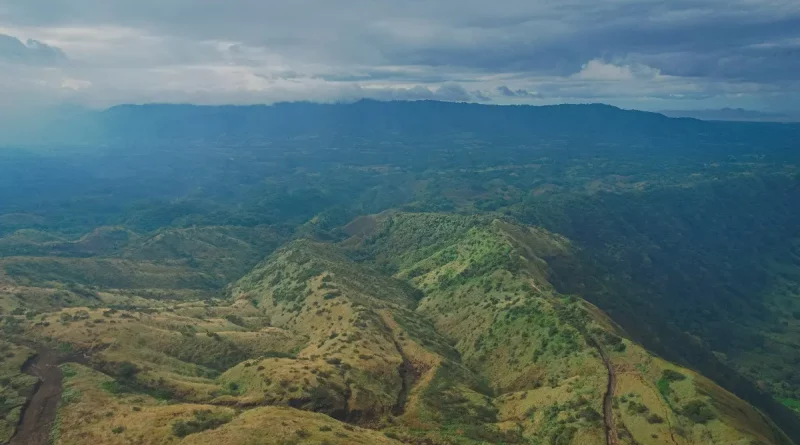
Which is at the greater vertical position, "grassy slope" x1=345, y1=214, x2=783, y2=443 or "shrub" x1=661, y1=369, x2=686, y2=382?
"shrub" x1=661, y1=369, x2=686, y2=382

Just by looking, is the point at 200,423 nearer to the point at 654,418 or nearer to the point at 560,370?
the point at 654,418

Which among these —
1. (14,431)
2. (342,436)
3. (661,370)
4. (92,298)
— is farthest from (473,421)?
(92,298)

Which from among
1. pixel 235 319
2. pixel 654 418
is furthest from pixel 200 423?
pixel 235 319

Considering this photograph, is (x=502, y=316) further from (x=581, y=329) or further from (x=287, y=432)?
(x=287, y=432)

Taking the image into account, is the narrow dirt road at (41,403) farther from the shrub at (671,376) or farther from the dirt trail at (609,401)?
the shrub at (671,376)

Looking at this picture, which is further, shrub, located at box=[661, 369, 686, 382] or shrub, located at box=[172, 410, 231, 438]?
shrub, located at box=[661, 369, 686, 382]

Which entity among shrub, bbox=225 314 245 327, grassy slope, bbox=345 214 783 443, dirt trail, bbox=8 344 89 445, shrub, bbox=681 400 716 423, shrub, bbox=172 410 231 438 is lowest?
shrub, bbox=225 314 245 327

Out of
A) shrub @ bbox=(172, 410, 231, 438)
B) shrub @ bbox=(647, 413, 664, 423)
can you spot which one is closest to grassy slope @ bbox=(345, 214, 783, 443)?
shrub @ bbox=(647, 413, 664, 423)

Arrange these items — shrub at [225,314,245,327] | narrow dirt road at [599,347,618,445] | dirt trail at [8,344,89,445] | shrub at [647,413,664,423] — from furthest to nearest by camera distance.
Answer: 1. shrub at [225,314,245,327]
2. shrub at [647,413,664,423]
3. narrow dirt road at [599,347,618,445]
4. dirt trail at [8,344,89,445]

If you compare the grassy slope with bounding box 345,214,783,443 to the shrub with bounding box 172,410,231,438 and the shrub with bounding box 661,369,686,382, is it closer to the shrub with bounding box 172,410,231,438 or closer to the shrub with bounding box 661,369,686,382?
the shrub with bounding box 661,369,686,382
